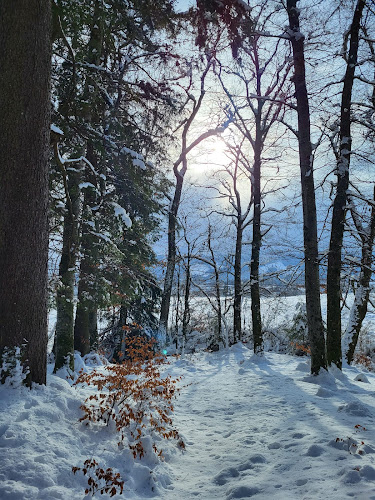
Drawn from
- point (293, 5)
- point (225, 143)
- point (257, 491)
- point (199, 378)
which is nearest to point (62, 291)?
point (199, 378)

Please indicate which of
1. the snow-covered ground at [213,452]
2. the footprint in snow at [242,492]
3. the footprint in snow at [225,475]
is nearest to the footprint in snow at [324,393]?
the snow-covered ground at [213,452]

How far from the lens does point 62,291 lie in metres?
7.45

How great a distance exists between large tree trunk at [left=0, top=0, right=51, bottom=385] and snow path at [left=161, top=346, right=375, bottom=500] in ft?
7.62

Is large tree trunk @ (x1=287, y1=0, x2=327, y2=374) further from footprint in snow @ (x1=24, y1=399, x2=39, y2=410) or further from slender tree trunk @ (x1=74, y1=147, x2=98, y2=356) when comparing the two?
footprint in snow @ (x1=24, y1=399, x2=39, y2=410)

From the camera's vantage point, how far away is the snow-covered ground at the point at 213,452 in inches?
106

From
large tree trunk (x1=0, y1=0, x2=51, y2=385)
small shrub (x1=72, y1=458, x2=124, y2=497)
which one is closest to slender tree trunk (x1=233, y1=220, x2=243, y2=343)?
large tree trunk (x1=0, y1=0, x2=51, y2=385)

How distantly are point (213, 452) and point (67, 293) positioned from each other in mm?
4929

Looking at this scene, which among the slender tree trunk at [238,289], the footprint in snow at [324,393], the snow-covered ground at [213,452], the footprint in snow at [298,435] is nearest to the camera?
the snow-covered ground at [213,452]

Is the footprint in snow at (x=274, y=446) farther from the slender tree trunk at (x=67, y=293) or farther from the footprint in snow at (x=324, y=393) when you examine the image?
the slender tree trunk at (x=67, y=293)

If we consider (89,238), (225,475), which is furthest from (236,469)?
(89,238)

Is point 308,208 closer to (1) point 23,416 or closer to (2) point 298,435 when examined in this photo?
(2) point 298,435

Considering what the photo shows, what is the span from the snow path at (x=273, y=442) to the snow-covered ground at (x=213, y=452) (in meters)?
0.01

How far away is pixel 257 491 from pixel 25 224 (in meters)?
3.69

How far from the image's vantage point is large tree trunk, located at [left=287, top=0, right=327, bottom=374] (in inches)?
291
